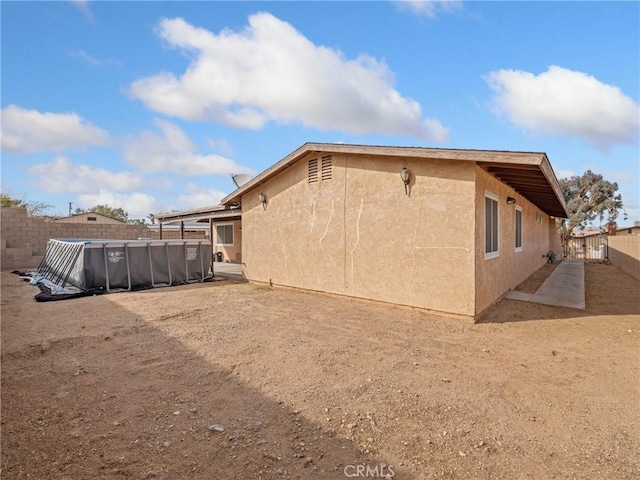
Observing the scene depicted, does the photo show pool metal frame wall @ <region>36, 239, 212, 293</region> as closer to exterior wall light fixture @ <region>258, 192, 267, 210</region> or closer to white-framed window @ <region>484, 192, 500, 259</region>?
exterior wall light fixture @ <region>258, 192, 267, 210</region>

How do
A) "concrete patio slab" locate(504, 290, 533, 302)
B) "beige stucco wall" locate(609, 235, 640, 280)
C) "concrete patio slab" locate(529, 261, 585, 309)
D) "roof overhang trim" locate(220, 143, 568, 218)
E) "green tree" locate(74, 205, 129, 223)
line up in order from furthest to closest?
"green tree" locate(74, 205, 129, 223)
"beige stucco wall" locate(609, 235, 640, 280)
"concrete patio slab" locate(504, 290, 533, 302)
"concrete patio slab" locate(529, 261, 585, 309)
"roof overhang trim" locate(220, 143, 568, 218)

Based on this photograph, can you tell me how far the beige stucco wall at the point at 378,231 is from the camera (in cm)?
632

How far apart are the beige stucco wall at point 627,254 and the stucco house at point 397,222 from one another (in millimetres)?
6651

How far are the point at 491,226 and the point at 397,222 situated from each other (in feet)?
7.54

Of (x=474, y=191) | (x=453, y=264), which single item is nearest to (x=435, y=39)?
(x=474, y=191)

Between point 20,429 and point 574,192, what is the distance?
42.8 metres

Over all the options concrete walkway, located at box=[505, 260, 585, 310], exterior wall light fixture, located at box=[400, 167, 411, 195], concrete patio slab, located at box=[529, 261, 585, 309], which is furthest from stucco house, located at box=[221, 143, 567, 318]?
concrete patio slab, located at box=[529, 261, 585, 309]

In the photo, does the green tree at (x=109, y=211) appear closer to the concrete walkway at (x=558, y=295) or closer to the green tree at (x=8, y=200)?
the green tree at (x=8, y=200)

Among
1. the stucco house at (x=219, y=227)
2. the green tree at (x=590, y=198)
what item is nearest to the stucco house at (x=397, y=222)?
the stucco house at (x=219, y=227)

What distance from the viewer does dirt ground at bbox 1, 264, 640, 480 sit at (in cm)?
239

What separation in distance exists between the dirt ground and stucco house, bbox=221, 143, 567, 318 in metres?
0.96

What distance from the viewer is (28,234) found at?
53.9 feet

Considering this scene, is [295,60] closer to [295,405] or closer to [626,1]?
[626,1]

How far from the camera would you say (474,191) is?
609cm
